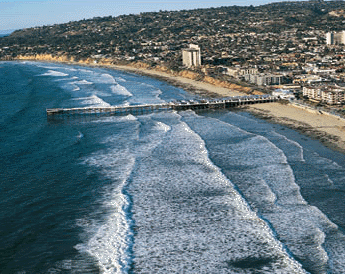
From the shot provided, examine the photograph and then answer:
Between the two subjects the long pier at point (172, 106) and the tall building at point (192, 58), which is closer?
the long pier at point (172, 106)

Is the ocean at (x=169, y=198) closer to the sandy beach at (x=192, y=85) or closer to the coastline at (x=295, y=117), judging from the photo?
the coastline at (x=295, y=117)

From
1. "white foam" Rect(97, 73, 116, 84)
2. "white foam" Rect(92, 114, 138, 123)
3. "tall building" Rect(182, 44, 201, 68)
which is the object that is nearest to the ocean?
"white foam" Rect(92, 114, 138, 123)

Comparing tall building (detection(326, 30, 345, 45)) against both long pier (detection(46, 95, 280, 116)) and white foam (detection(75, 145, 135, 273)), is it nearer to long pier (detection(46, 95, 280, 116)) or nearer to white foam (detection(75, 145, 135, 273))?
long pier (detection(46, 95, 280, 116))

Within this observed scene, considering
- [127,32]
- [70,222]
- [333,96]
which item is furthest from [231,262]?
[127,32]

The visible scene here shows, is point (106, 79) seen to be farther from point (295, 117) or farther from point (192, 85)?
point (295, 117)

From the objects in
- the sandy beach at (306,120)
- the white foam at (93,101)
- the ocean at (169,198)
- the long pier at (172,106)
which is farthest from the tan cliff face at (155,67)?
the ocean at (169,198)

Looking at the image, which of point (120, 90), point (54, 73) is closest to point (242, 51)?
point (54, 73)
